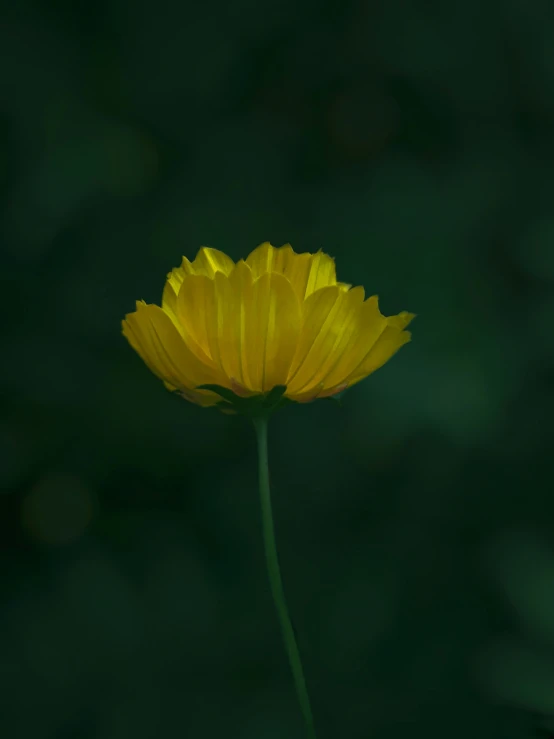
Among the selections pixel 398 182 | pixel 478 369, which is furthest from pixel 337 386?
pixel 398 182

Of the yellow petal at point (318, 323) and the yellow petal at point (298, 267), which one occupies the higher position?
the yellow petal at point (298, 267)

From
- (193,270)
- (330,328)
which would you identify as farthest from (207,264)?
(330,328)

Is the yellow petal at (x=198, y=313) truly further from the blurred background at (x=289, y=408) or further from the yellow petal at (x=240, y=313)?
the blurred background at (x=289, y=408)

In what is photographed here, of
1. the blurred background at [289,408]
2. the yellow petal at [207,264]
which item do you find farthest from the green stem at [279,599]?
the blurred background at [289,408]

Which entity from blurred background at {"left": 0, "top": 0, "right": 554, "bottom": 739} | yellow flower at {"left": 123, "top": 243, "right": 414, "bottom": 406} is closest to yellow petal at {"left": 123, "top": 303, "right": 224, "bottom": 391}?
yellow flower at {"left": 123, "top": 243, "right": 414, "bottom": 406}

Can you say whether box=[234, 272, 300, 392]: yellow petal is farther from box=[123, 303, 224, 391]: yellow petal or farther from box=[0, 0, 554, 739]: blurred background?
box=[0, 0, 554, 739]: blurred background
